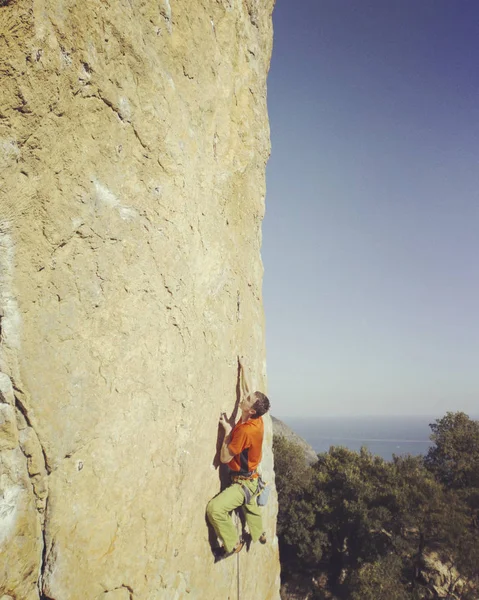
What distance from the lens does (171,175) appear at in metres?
4.30

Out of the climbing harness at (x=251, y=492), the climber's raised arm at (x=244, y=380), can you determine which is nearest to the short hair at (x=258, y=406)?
the climber's raised arm at (x=244, y=380)

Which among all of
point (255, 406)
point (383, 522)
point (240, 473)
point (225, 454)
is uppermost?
point (255, 406)

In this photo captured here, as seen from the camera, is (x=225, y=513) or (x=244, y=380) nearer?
(x=225, y=513)

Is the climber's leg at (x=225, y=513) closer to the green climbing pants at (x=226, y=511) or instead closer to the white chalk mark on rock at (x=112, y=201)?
the green climbing pants at (x=226, y=511)

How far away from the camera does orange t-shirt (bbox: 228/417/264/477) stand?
495cm

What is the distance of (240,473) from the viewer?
516cm

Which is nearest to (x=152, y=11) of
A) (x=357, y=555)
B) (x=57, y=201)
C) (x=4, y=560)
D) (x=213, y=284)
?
(x=57, y=201)

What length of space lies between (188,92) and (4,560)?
490 centimetres

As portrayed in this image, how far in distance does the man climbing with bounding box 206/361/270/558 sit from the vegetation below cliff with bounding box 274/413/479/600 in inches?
621

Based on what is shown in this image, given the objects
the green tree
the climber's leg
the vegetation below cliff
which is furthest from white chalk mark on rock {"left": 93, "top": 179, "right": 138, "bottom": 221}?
the green tree

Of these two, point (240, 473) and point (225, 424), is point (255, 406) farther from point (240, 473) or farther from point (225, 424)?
point (240, 473)

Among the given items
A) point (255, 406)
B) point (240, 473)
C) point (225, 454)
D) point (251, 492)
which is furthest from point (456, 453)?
point (225, 454)

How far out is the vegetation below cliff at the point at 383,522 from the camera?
59.0 feet

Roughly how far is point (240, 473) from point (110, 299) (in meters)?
3.10
